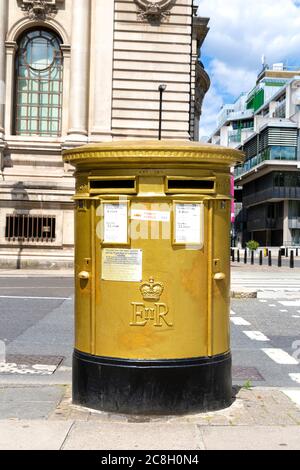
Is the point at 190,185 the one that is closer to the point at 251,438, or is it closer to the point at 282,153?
the point at 251,438

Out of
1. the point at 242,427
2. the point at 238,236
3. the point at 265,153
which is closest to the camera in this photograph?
the point at 242,427

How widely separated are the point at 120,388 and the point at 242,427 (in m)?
1.01

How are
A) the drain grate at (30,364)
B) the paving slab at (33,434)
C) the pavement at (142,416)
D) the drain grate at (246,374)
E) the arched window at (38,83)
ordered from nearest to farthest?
1. the paving slab at (33,434)
2. the pavement at (142,416)
3. the drain grate at (246,374)
4. the drain grate at (30,364)
5. the arched window at (38,83)

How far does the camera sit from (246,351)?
8.38 meters

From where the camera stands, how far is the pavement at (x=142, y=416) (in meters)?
4.31

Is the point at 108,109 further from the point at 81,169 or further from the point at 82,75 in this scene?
the point at 81,169

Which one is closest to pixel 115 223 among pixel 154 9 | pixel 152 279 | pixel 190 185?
pixel 152 279

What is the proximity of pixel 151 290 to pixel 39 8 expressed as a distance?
24.5m

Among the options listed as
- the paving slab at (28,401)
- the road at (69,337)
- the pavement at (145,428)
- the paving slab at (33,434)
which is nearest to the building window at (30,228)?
the road at (69,337)

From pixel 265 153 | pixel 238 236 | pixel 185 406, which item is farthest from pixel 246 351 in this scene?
pixel 238 236

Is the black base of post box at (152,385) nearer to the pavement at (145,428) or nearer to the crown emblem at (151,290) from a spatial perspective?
the pavement at (145,428)

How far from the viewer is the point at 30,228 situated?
2519 centimetres

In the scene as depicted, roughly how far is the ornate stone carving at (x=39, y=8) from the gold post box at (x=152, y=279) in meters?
23.8

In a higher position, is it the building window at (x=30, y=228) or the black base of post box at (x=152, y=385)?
the building window at (x=30, y=228)
